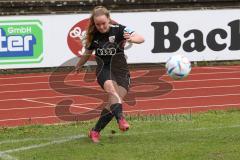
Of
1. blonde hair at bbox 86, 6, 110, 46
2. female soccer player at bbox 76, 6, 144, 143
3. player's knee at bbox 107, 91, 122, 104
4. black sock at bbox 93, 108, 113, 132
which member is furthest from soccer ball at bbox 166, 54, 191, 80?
blonde hair at bbox 86, 6, 110, 46

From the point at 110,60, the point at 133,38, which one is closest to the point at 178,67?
the point at 133,38

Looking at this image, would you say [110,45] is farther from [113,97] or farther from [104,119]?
[104,119]

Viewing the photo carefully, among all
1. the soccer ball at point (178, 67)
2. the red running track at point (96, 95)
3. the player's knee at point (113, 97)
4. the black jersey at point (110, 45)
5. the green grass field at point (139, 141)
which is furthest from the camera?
the red running track at point (96, 95)

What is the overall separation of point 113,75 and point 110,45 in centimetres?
41

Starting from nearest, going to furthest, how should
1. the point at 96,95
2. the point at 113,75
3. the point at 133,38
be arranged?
the point at 133,38, the point at 113,75, the point at 96,95

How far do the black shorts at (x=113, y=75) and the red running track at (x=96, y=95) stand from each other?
248 centimetres

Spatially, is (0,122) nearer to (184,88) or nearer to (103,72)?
(103,72)

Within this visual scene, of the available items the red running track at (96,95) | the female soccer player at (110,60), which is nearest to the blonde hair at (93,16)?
the female soccer player at (110,60)

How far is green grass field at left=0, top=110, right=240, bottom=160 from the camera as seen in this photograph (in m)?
7.17

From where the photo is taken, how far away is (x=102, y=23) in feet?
25.3

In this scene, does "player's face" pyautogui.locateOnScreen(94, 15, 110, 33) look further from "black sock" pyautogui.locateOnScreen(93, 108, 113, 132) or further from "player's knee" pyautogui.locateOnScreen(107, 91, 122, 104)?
"black sock" pyautogui.locateOnScreen(93, 108, 113, 132)

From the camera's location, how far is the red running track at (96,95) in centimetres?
1126

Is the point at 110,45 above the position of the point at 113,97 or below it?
above

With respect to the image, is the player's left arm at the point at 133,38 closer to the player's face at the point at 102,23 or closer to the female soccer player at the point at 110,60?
the female soccer player at the point at 110,60
